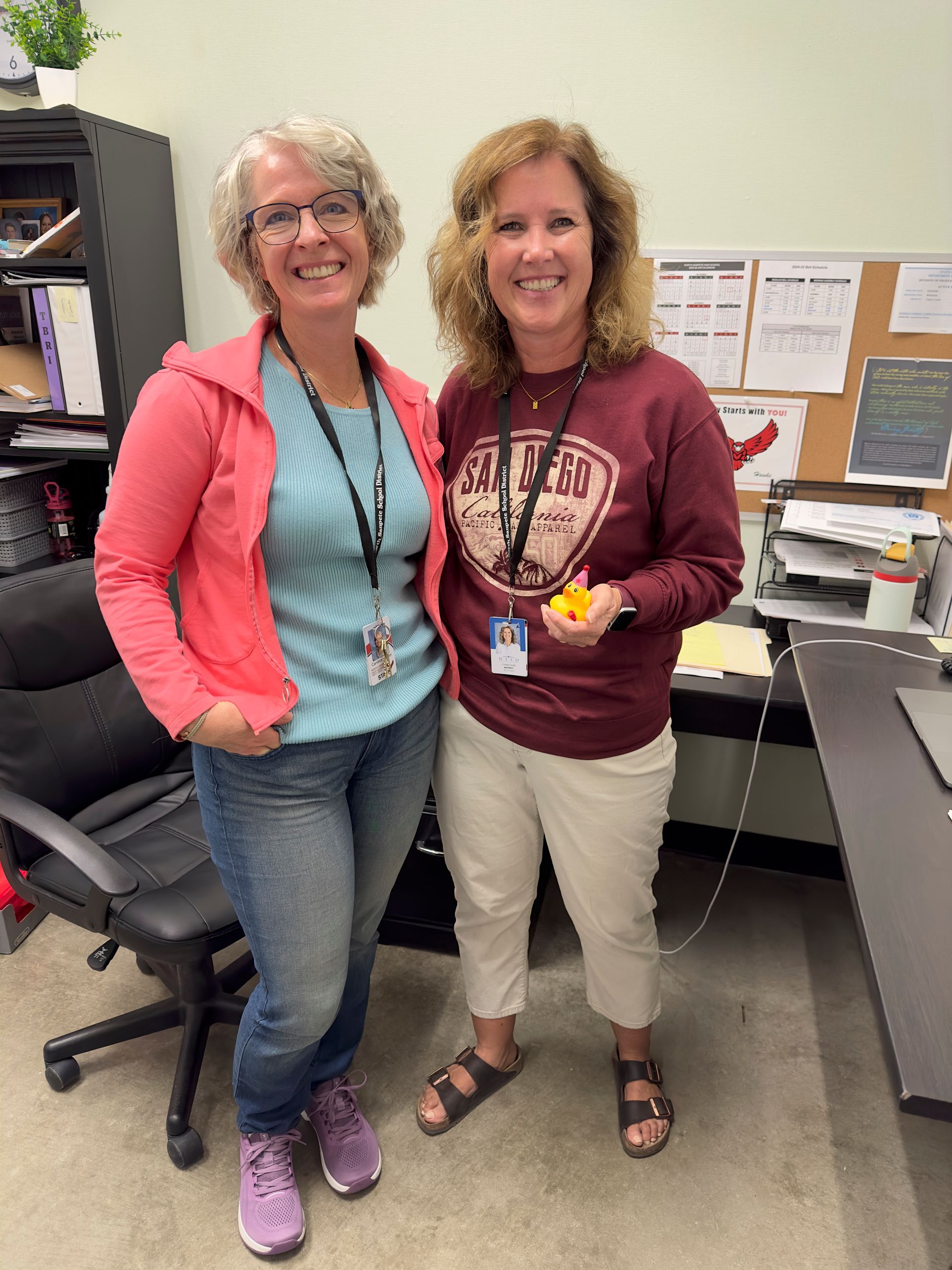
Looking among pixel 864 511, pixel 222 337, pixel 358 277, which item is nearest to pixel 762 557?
pixel 864 511

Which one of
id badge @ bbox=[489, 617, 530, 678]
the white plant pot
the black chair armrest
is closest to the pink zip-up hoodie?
id badge @ bbox=[489, 617, 530, 678]

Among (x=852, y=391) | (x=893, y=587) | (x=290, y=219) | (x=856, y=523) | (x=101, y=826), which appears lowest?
(x=101, y=826)

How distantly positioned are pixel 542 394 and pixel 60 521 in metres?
1.92

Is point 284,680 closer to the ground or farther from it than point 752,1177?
farther from it

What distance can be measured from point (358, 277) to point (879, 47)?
4.64ft

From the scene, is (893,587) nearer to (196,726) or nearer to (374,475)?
(374,475)

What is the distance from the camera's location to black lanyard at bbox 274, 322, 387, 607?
1172 mm

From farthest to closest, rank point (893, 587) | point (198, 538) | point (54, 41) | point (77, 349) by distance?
point (77, 349) → point (54, 41) → point (893, 587) → point (198, 538)

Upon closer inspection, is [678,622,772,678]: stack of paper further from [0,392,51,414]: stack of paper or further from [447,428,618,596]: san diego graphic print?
[0,392,51,414]: stack of paper

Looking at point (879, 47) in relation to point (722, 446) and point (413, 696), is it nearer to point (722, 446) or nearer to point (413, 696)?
point (722, 446)

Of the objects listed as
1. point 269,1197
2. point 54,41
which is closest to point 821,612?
point 269,1197

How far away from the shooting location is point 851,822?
108 cm

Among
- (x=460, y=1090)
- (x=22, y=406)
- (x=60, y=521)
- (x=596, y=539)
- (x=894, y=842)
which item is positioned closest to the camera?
(x=894, y=842)

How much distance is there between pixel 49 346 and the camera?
2291 mm
